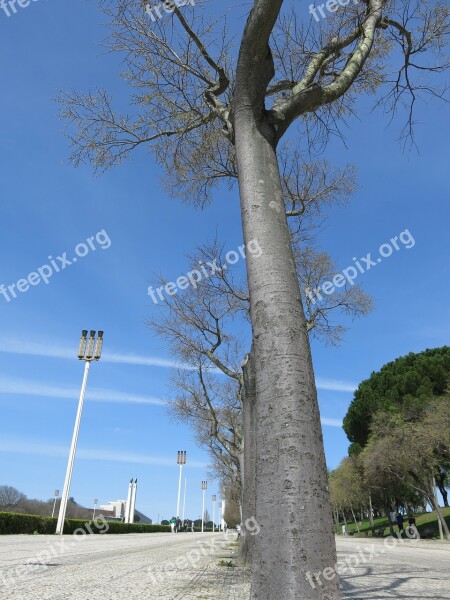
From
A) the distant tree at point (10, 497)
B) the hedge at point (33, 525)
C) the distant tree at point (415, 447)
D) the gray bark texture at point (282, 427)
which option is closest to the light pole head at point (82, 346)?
the hedge at point (33, 525)

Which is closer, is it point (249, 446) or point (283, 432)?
point (283, 432)

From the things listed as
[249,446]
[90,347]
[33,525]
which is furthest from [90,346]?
[249,446]

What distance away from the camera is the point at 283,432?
2361 millimetres

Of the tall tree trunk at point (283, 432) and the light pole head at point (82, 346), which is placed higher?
the light pole head at point (82, 346)

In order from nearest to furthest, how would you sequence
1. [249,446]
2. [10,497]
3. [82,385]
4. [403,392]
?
[249,446] < [82,385] < [403,392] < [10,497]

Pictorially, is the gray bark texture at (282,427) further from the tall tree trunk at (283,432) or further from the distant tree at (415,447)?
the distant tree at (415,447)

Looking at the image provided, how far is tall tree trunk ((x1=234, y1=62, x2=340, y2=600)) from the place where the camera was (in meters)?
2.13

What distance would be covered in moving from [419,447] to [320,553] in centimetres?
2599

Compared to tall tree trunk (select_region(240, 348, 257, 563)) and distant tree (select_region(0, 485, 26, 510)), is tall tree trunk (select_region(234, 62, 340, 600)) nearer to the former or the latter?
tall tree trunk (select_region(240, 348, 257, 563))

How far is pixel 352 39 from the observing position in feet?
17.1

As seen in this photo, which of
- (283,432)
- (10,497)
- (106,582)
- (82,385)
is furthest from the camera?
(10,497)

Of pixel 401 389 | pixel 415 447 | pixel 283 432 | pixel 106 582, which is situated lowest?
pixel 106 582

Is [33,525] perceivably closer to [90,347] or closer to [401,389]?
[90,347]

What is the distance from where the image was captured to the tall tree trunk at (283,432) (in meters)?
2.13
